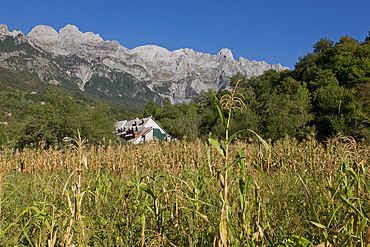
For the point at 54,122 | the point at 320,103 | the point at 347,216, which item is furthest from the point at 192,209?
the point at 320,103

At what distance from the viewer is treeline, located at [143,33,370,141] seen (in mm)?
33812

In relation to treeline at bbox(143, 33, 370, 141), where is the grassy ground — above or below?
below

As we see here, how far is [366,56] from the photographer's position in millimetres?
40438

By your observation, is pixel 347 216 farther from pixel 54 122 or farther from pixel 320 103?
pixel 320 103

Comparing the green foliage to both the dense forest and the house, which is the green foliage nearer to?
the dense forest

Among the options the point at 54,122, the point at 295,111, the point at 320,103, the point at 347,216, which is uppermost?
the point at 320,103

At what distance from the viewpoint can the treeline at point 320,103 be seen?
33.8 meters

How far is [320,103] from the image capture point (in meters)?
40.0

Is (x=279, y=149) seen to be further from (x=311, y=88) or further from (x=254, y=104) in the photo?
(x=311, y=88)

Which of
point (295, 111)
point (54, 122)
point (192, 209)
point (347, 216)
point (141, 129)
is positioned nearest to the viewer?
point (347, 216)

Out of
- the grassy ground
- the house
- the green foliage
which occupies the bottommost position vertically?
the grassy ground

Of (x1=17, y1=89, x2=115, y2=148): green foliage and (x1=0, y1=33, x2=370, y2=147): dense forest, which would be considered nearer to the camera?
(x1=17, y1=89, x2=115, y2=148): green foliage

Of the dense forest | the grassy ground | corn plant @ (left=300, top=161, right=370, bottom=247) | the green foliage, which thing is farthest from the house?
corn plant @ (left=300, top=161, right=370, bottom=247)

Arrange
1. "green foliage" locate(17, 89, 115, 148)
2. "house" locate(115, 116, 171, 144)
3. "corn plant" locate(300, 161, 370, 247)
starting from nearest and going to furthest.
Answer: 1. "corn plant" locate(300, 161, 370, 247)
2. "green foliage" locate(17, 89, 115, 148)
3. "house" locate(115, 116, 171, 144)
